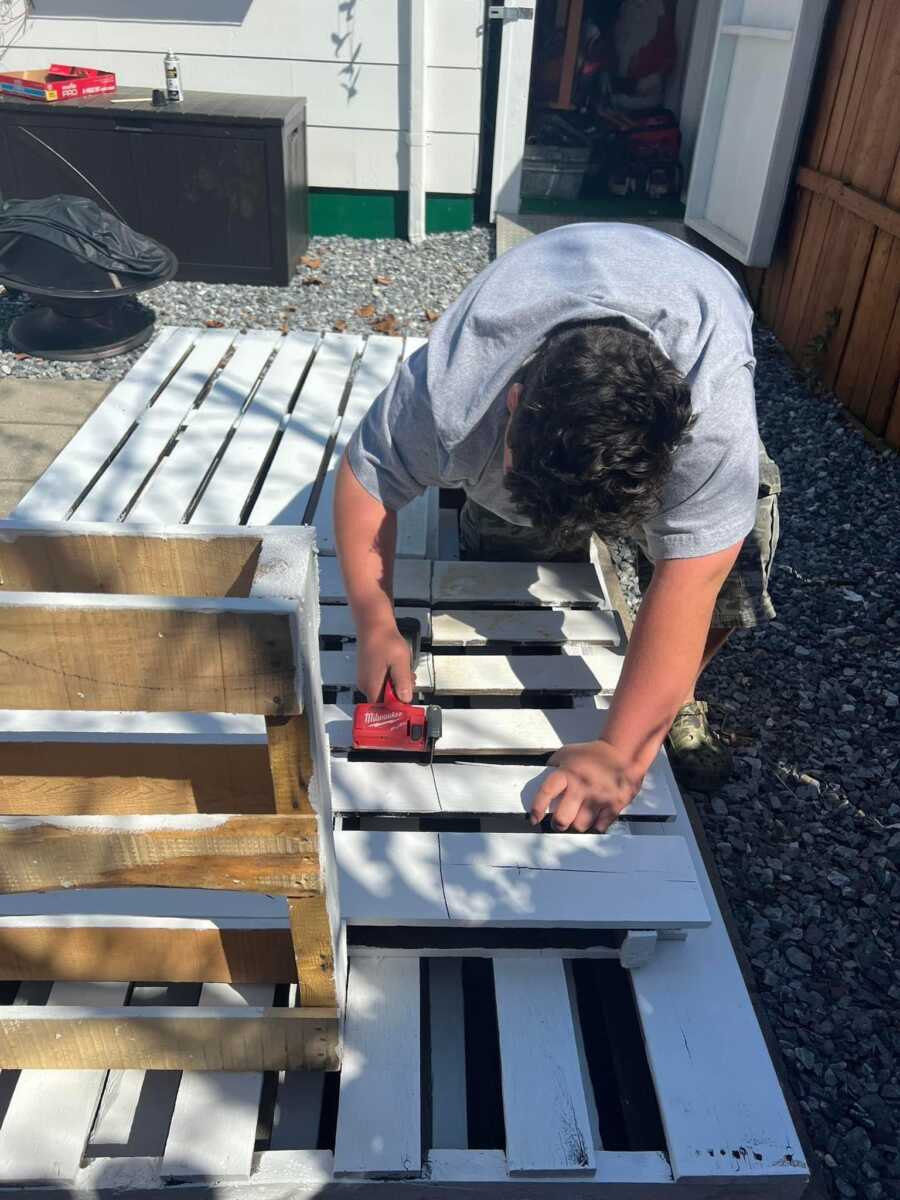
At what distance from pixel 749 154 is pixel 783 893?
15.7ft

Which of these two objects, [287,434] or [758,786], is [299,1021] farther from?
A: [287,434]

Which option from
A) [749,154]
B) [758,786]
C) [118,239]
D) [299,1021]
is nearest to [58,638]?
[299,1021]

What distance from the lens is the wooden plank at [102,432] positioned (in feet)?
10.2

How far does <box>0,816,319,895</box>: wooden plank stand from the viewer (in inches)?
48.9

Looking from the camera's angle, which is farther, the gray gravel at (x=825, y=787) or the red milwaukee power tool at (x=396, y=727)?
the red milwaukee power tool at (x=396, y=727)

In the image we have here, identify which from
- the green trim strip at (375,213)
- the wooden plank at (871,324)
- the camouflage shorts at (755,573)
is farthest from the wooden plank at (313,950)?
the green trim strip at (375,213)

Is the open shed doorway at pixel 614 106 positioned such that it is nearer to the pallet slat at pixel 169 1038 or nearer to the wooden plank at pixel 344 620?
the wooden plank at pixel 344 620

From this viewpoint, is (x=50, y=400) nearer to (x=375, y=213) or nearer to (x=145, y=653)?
(x=375, y=213)

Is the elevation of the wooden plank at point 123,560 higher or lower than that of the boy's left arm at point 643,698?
higher

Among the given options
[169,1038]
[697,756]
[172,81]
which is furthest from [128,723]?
[172,81]

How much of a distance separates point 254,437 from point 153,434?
0.40 metres

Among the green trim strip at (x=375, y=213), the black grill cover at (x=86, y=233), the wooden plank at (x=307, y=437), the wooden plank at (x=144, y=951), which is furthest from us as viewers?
the green trim strip at (x=375, y=213)

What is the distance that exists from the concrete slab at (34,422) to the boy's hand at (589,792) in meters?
2.52

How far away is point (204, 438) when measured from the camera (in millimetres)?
3580
